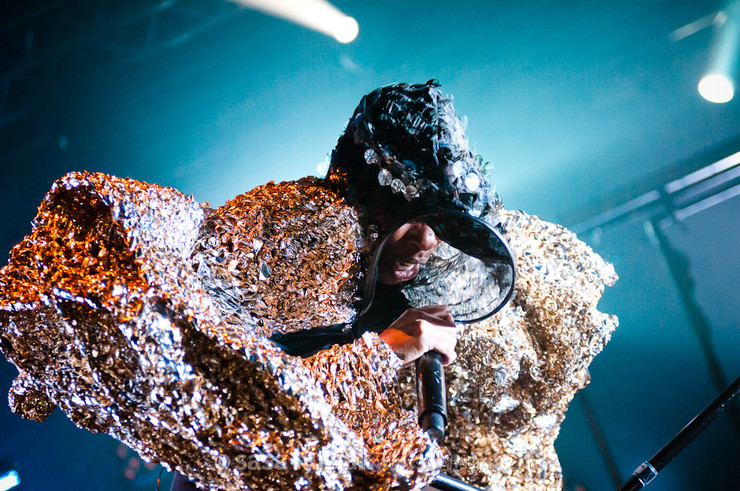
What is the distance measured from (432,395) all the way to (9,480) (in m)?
1.30

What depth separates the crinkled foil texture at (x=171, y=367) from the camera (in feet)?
1.14

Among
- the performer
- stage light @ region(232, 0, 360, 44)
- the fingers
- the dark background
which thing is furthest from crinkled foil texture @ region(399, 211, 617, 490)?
stage light @ region(232, 0, 360, 44)

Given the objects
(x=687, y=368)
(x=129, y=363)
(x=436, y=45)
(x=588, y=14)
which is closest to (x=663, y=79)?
(x=588, y=14)

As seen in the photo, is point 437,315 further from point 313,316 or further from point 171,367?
point 171,367

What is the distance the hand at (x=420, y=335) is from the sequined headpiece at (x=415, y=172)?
0.06 m

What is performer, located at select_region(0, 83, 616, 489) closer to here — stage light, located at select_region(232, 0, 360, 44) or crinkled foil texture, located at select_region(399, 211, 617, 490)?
crinkled foil texture, located at select_region(399, 211, 617, 490)

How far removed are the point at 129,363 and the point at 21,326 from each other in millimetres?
115

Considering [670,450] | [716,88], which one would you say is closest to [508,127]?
[716,88]

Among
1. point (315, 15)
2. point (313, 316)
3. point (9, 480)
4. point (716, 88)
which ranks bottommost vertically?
point (9, 480)

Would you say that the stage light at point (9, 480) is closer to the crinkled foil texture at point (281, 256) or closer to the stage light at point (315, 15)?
the crinkled foil texture at point (281, 256)

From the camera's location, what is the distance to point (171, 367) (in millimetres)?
344

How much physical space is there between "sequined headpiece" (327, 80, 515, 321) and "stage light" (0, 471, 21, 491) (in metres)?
1.24

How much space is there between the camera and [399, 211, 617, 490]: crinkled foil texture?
2.35 ft

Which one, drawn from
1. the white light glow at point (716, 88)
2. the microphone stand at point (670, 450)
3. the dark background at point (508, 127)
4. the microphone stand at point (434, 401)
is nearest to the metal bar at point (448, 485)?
the microphone stand at point (434, 401)
